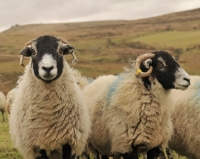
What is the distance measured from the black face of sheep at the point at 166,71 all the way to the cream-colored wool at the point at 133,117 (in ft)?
0.48

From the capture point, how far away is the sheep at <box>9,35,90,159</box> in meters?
6.61

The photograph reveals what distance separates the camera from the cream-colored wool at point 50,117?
6.64 metres

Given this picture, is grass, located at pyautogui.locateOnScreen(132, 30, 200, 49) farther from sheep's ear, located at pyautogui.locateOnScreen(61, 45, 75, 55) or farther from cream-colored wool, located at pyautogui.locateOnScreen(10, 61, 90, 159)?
cream-colored wool, located at pyautogui.locateOnScreen(10, 61, 90, 159)

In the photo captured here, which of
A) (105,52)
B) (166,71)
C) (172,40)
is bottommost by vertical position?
(166,71)

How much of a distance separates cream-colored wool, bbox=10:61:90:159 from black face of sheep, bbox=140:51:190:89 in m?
1.66

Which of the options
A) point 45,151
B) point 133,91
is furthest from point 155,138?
point 45,151

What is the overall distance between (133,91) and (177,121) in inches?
59.1

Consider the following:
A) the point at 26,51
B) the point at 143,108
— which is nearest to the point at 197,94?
the point at 143,108

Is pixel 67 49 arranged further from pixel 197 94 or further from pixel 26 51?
pixel 197 94

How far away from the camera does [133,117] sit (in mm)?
7379

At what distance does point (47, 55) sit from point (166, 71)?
2.48 meters

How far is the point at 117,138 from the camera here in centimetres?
745

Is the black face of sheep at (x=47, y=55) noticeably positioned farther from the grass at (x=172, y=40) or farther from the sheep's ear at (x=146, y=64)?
the grass at (x=172, y=40)

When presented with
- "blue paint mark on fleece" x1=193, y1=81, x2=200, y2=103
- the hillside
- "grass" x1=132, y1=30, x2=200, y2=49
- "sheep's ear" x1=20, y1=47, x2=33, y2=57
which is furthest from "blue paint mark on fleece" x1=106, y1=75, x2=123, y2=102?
"grass" x1=132, y1=30, x2=200, y2=49
